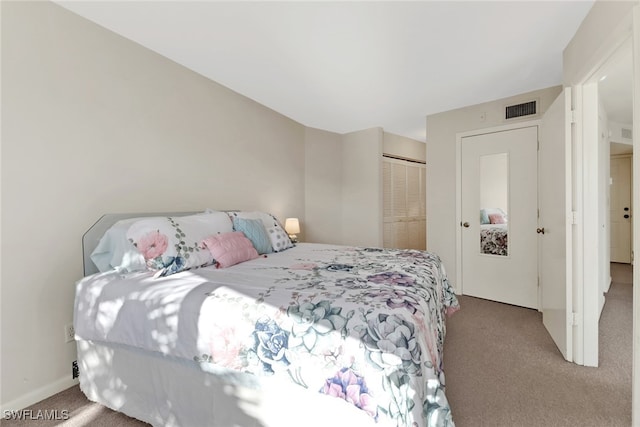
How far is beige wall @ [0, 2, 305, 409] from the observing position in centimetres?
167

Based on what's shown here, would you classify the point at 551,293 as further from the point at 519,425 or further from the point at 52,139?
the point at 52,139

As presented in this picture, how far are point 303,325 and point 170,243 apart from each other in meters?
1.17

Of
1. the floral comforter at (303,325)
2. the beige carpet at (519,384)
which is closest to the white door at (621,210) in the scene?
the beige carpet at (519,384)

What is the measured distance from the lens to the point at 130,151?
226 cm

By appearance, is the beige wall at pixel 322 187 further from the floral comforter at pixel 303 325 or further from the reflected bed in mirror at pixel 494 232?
the floral comforter at pixel 303 325

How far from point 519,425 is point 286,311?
56.6 inches

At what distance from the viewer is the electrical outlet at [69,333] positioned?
6.18 ft

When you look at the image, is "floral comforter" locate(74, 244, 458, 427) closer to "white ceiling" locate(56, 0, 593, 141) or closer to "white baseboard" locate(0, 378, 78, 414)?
"white baseboard" locate(0, 378, 78, 414)

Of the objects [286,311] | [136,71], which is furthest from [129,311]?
[136,71]

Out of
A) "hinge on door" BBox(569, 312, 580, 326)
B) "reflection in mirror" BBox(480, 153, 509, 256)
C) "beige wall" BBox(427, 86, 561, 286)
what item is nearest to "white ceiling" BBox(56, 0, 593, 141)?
"beige wall" BBox(427, 86, 561, 286)

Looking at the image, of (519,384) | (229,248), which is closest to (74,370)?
(229,248)

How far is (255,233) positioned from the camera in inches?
95.5

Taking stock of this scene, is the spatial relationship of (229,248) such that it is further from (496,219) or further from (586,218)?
(496,219)

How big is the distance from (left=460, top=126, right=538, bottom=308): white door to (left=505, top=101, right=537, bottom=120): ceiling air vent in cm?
18
